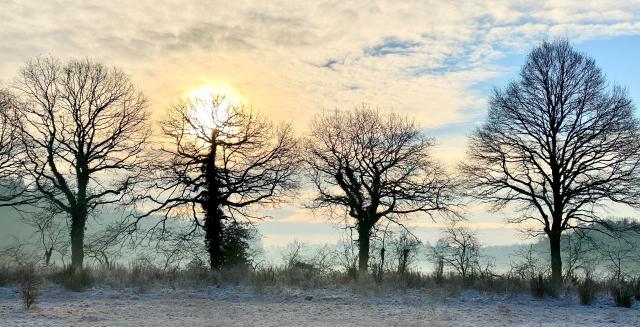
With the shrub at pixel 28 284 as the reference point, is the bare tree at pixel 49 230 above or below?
above

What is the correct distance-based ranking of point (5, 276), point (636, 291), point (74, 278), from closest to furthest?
point (636, 291), point (74, 278), point (5, 276)

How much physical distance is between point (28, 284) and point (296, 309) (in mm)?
7048

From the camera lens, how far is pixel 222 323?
1196 centimetres

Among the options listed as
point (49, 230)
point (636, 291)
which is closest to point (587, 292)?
point (636, 291)

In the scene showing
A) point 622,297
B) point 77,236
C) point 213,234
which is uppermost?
point 213,234

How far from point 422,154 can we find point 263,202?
33.6 ft

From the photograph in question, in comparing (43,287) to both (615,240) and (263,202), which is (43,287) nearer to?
(263,202)

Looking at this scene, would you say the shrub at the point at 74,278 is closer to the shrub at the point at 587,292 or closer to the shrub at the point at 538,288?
the shrub at the point at 538,288

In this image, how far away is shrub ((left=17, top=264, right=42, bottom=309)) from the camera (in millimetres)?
13813

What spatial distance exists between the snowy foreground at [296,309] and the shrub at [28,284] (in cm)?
28

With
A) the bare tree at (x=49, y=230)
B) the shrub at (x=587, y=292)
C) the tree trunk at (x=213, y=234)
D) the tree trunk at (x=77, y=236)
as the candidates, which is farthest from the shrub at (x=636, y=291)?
the bare tree at (x=49, y=230)

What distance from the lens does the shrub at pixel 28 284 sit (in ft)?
45.3

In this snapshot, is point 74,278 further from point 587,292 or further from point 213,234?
point 587,292

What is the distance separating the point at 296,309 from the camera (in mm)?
14805
